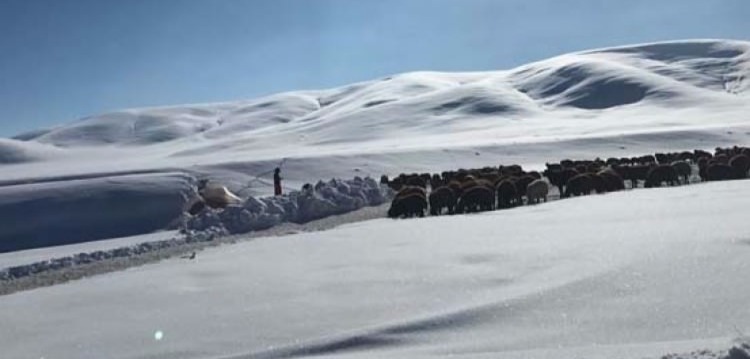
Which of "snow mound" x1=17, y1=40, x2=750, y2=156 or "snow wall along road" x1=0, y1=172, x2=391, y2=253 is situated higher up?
"snow mound" x1=17, y1=40, x2=750, y2=156

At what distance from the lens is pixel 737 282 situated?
8203 millimetres

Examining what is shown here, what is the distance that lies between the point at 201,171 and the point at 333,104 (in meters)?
105

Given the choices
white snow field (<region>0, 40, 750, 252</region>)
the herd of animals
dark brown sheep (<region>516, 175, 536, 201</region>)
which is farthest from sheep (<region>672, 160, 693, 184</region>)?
white snow field (<region>0, 40, 750, 252</region>)

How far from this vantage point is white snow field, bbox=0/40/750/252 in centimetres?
3684

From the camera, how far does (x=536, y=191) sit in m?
24.0

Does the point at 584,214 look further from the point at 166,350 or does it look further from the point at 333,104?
the point at 333,104

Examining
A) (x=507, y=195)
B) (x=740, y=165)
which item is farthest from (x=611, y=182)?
(x=740, y=165)

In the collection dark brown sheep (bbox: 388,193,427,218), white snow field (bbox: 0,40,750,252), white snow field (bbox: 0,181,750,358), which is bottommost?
white snow field (bbox: 0,181,750,358)

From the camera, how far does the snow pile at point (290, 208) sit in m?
23.3

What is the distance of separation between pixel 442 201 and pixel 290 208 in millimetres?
4647

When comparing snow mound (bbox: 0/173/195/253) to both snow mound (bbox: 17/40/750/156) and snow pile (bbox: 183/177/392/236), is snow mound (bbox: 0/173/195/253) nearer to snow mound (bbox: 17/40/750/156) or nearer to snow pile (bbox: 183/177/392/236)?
snow pile (bbox: 183/177/392/236)

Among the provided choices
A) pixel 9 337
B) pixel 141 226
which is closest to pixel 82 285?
pixel 9 337

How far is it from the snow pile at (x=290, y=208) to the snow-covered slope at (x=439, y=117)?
17441 millimetres

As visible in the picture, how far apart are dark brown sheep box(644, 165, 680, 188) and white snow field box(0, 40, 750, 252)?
55.8 feet
